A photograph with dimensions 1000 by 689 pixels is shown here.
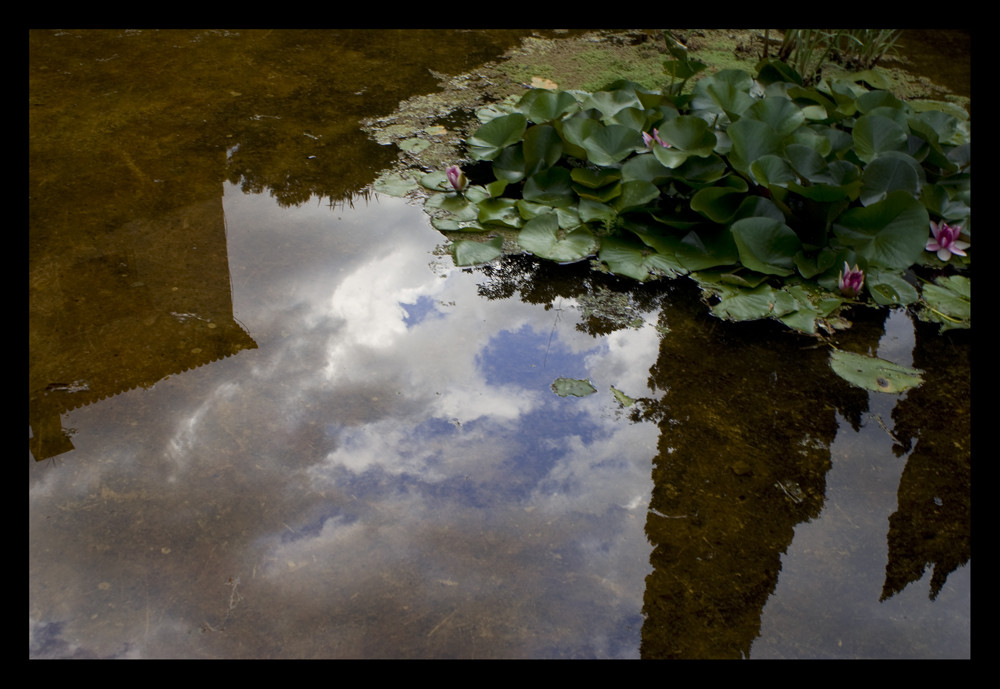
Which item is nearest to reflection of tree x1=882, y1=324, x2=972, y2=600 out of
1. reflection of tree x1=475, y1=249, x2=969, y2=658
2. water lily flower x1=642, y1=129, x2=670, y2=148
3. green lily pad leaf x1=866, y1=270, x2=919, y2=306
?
reflection of tree x1=475, y1=249, x2=969, y2=658

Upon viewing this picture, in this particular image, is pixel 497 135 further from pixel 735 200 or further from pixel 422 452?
pixel 422 452

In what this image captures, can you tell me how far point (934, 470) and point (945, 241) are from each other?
3.32ft

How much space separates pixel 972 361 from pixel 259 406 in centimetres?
195

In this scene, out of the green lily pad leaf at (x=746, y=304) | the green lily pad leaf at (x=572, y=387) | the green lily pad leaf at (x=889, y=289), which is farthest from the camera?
the green lily pad leaf at (x=889, y=289)

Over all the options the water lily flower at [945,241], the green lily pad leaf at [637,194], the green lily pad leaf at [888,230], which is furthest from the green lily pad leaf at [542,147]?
the water lily flower at [945,241]

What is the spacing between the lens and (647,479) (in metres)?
1.63

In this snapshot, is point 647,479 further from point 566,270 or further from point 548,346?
point 566,270

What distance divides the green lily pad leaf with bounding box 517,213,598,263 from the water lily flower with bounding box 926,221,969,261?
116cm

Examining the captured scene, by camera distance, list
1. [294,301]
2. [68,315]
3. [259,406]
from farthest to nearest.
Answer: [294,301] → [68,315] → [259,406]

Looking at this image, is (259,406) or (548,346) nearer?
(259,406)

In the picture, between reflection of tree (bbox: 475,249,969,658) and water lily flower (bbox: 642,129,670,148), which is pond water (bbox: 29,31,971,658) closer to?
reflection of tree (bbox: 475,249,969,658)

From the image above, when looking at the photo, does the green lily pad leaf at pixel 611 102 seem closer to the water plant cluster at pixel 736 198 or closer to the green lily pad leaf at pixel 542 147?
the water plant cluster at pixel 736 198

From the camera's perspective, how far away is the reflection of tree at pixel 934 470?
150cm

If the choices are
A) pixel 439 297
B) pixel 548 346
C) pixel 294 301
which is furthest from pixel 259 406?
pixel 548 346
